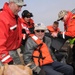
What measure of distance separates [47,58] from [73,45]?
1589mm

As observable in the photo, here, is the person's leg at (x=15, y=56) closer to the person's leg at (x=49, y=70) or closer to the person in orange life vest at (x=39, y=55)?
the person in orange life vest at (x=39, y=55)

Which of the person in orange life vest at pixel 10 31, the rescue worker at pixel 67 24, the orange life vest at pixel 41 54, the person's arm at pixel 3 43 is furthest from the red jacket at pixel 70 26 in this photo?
the person's arm at pixel 3 43

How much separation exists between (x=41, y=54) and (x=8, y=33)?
0.78 meters

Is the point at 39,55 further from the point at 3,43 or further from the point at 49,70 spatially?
the point at 3,43

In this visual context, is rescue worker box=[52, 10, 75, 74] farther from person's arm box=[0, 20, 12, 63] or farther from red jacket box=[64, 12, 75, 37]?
person's arm box=[0, 20, 12, 63]

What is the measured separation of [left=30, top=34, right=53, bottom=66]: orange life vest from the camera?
4380 millimetres

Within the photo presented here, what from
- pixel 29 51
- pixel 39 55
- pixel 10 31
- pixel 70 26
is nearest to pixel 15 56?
pixel 29 51

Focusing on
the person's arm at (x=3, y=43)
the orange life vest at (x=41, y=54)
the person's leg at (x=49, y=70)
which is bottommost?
the person's leg at (x=49, y=70)

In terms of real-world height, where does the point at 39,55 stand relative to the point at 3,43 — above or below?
below

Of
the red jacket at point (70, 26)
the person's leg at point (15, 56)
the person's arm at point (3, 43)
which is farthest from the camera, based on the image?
the red jacket at point (70, 26)

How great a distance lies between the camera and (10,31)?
398 cm

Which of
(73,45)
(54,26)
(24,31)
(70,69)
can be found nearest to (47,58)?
→ (70,69)

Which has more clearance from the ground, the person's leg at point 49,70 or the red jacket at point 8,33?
the red jacket at point 8,33

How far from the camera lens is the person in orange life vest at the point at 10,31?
3.79 meters
